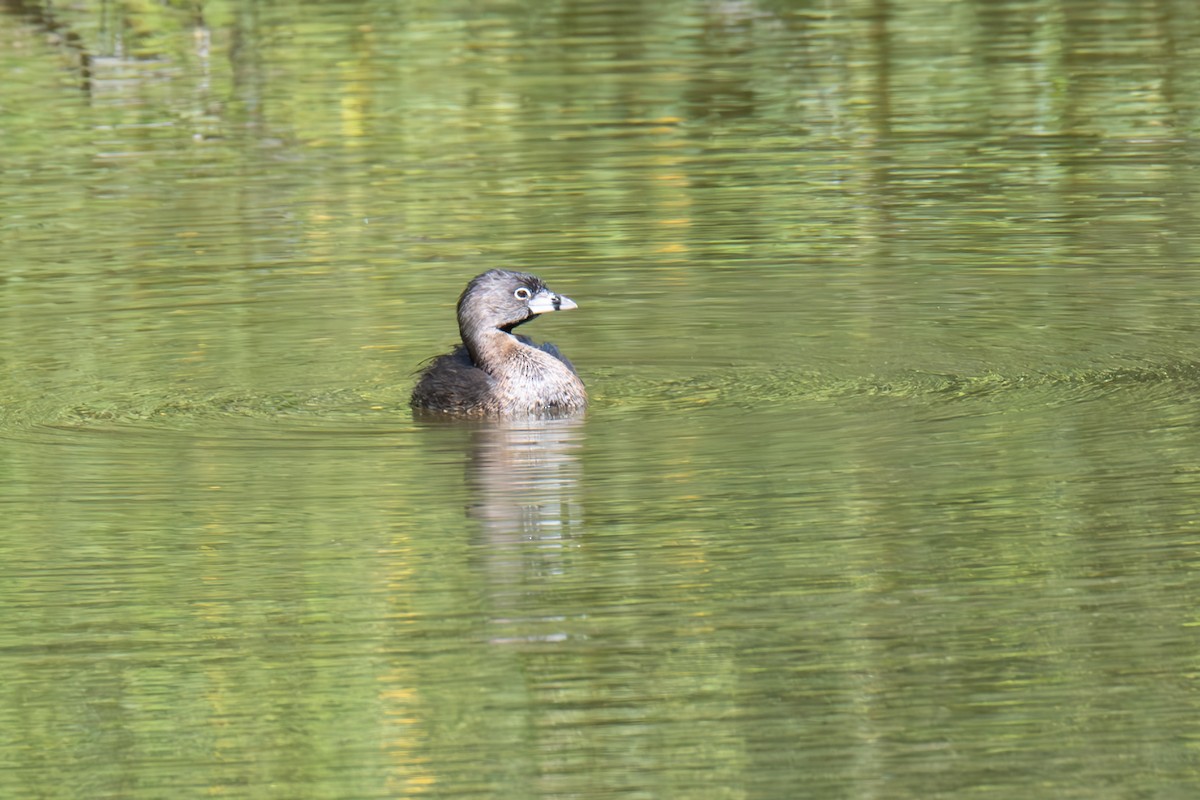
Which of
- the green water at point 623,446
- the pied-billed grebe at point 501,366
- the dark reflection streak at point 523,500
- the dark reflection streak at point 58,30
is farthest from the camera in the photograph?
the dark reflection streak at point 58,30

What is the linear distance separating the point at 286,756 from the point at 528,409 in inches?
189

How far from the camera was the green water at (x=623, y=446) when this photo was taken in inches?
280

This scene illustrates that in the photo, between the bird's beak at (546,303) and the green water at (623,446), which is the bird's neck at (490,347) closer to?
the bird's beak at (546,303)

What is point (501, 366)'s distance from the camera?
1188cm

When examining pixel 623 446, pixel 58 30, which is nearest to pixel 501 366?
pixel 623 446

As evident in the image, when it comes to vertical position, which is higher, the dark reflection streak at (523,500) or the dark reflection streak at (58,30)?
the dark reflection streak at (58,30)

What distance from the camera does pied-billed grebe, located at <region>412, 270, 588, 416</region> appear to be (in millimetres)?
11625

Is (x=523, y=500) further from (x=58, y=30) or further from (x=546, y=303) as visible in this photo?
(x=58, y=30)

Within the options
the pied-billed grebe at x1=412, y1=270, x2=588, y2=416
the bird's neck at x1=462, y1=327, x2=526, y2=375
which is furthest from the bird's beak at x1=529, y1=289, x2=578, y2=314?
the bird's neck at x1=462, y1=327, x2=526, y2=375

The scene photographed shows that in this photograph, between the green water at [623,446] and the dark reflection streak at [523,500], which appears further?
the dark reflection streak at [523,500]

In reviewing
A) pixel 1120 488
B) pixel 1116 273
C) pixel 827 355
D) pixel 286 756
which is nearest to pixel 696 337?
pixel 827 355

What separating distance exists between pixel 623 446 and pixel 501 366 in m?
1.37

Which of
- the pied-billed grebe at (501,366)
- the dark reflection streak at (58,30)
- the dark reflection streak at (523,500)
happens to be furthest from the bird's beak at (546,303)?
the dark reflection streak at (58,30)

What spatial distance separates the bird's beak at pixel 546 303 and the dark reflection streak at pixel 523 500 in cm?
82
